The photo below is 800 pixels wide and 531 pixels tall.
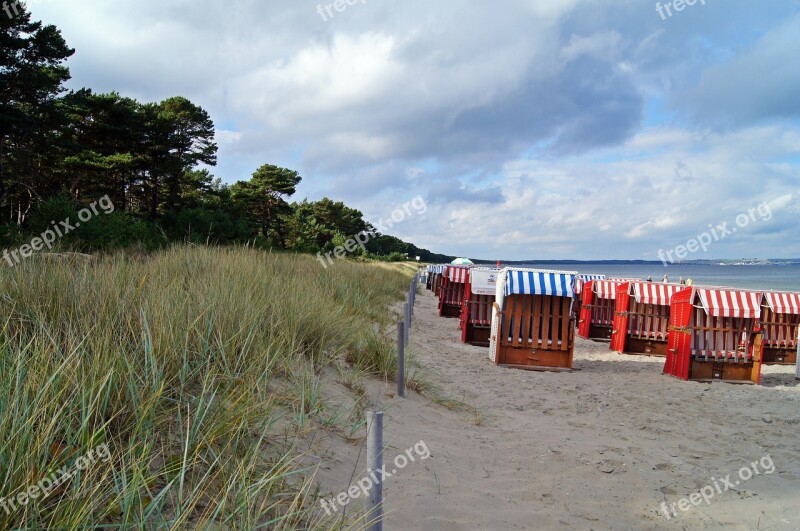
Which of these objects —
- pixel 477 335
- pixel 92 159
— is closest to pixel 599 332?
pixel 477 335

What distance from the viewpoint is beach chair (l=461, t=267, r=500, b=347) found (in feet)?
47.0

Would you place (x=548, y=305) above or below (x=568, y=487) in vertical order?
above

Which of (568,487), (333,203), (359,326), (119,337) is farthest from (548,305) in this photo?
(333,203)

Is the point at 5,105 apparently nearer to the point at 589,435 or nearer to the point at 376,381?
the point at 376,381

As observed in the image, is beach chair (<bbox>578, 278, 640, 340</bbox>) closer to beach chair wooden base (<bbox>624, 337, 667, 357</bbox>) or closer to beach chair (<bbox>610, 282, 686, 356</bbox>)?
beach chair (<bbox>610, 282, 686, 356</bbox>)

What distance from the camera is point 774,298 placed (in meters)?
12.7

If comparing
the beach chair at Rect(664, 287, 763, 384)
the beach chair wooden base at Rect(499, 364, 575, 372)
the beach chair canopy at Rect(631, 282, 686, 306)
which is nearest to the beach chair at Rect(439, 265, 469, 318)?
the beach chair canopy at Rect(631, 282, 686, 306)

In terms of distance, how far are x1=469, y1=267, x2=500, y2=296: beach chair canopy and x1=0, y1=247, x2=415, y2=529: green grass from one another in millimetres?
8181

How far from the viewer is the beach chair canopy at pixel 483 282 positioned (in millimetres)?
14438

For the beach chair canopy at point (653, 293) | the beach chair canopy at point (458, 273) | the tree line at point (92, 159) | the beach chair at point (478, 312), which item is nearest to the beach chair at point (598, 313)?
the beach chair canopy at point (653, 293)

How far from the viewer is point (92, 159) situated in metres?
29.1

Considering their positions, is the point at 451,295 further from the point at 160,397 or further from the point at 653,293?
the point at 160,397

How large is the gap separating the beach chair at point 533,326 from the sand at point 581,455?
132 cm

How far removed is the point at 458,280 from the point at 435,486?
17.5 metres
